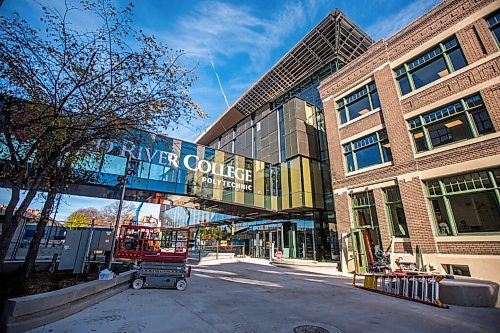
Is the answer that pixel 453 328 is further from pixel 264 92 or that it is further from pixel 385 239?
pixel 264 92

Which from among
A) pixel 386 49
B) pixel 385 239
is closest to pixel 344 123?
pixel 386 49

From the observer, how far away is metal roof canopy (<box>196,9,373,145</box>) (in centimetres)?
2345

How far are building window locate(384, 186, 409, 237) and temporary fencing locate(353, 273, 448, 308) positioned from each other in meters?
5.01

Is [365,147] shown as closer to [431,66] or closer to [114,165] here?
[431,66]

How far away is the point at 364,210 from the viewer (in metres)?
15.4

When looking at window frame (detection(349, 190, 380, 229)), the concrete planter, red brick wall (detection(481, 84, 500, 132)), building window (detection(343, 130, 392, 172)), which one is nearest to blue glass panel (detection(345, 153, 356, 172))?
building window (detection(343, 130, 392, 172))

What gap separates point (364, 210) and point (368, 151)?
Answer: 402 centimetres

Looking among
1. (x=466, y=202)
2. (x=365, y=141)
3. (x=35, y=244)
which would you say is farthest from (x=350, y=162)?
(x=35, y=244)

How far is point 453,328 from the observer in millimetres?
5078

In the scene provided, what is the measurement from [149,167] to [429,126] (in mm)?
19135

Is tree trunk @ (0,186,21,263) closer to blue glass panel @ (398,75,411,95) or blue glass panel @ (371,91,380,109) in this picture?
blue glass panel @ (371,91,380,109)

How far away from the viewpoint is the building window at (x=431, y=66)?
1227cm

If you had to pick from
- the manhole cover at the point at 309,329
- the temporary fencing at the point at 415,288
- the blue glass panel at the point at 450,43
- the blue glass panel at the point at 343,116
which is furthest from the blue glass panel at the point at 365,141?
the manhole cover at the point at 309,329

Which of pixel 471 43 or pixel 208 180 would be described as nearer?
pixel 471 43
